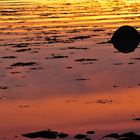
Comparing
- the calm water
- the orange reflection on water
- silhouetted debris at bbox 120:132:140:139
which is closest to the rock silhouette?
the calm water

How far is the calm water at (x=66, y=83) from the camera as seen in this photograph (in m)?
12.8

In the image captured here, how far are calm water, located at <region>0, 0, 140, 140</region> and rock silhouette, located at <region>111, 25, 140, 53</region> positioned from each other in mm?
377

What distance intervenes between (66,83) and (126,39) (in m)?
4.25

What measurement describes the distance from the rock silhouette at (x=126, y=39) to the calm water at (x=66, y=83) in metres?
0.38

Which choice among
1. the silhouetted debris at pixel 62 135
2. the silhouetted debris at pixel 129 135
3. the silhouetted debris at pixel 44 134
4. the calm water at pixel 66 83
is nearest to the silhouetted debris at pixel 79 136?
the silhouetted debris at pixel 62 135

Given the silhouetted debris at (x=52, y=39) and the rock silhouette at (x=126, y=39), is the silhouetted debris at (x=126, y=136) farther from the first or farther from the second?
the silhouetted debris at (x=52, y=39)

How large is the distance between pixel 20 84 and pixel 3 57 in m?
5.38

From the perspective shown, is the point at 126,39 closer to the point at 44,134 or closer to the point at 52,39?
the point at 52,39

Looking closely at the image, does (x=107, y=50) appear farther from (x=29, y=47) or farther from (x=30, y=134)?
(x=30, y=134)

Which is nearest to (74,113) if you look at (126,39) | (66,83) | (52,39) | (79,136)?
(79,136)

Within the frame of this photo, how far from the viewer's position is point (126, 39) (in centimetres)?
2030

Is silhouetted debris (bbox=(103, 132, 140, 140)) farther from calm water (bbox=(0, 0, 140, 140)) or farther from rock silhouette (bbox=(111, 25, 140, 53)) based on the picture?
rock silhouette (bbox=(111, 25, 140, 53))

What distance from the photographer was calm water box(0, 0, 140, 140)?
12.8 metres

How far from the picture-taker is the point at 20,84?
1717cm
